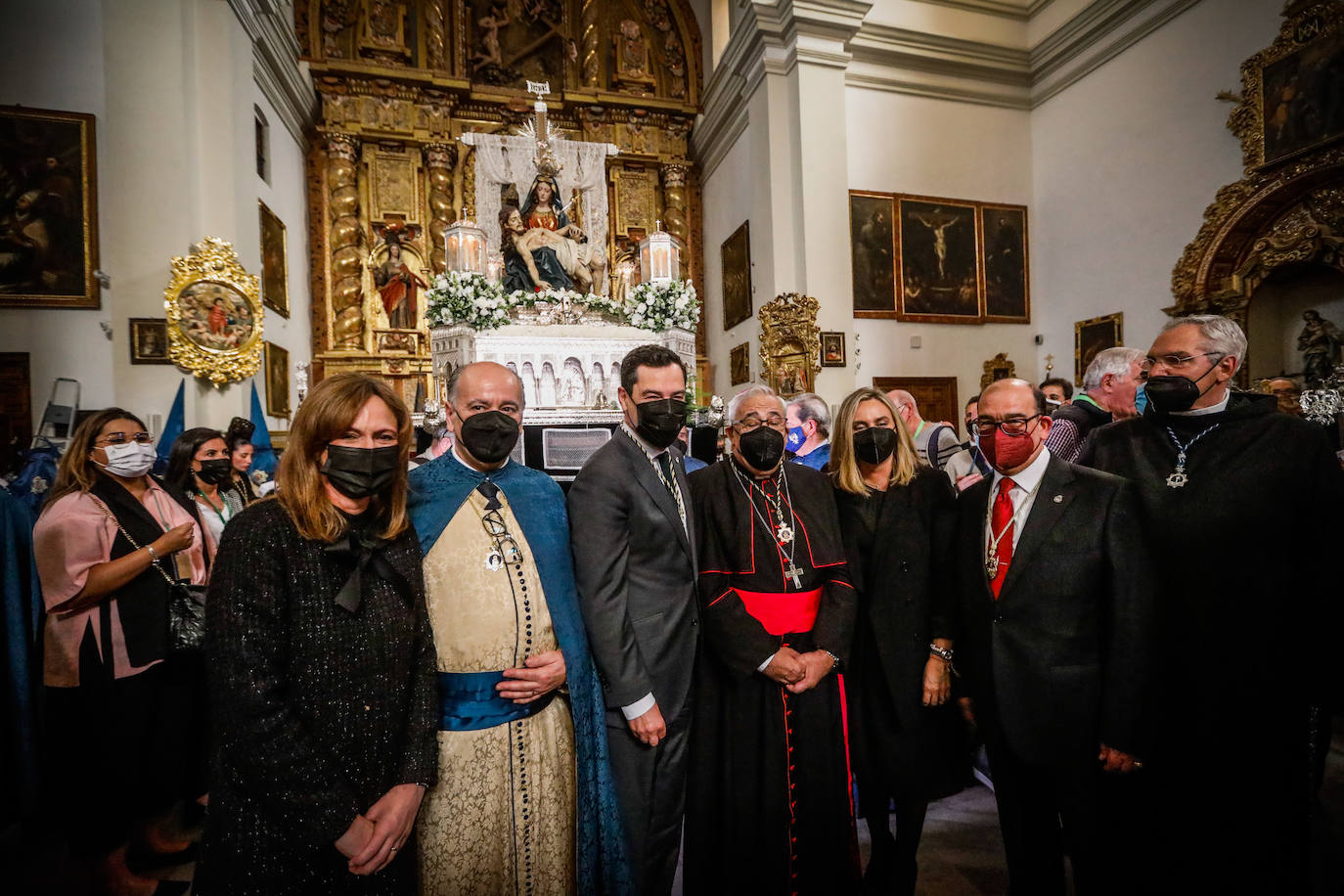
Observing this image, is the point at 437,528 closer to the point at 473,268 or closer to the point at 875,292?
the point at 473,268

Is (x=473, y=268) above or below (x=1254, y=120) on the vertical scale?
below

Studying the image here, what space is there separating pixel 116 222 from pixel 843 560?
7928mm

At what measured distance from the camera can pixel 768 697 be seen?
2.27m

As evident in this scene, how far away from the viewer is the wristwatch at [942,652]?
95.6 inches

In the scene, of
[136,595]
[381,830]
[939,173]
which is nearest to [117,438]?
[136,595]

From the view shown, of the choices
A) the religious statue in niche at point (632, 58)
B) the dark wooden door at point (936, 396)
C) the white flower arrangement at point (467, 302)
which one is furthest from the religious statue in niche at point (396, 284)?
the dark wooden door at point (936, 396)

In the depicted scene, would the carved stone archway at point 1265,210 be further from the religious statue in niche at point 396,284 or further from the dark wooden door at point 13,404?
the dark wooden door at point 13,404

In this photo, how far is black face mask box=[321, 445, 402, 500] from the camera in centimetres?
160

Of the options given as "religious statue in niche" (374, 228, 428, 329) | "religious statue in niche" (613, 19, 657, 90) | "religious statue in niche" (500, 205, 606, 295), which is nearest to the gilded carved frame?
"religious statue in niche" (500, 205, 606, 295)

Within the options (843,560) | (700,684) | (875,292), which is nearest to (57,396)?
(700,684)

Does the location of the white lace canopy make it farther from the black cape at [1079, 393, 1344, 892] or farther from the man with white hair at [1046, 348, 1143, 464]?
the black cape at [1079, 393, 1344, 892]

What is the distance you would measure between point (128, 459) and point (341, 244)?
9685mm

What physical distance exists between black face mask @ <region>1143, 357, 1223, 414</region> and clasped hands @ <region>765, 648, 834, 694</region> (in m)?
1.51

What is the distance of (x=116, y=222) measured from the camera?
6.46 metres
